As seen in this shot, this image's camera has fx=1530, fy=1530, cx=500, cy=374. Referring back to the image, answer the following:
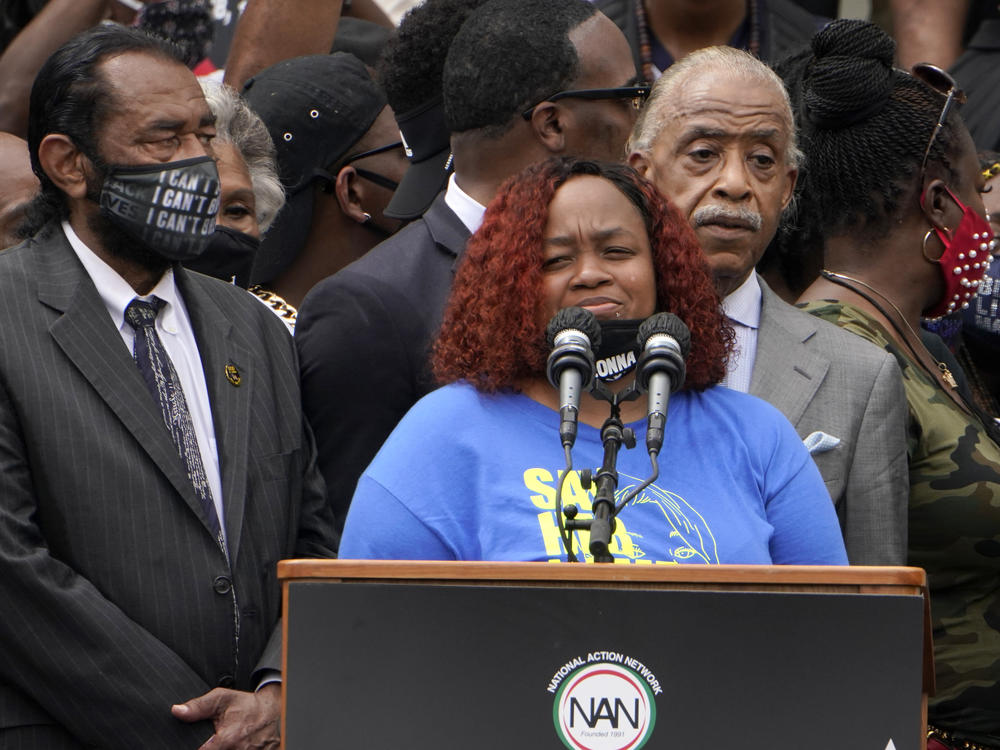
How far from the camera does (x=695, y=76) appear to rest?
418cm

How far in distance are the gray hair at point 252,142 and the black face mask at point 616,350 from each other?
218 cm

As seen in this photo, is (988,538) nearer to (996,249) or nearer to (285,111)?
(996,249)

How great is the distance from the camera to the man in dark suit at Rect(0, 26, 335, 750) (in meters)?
3.13

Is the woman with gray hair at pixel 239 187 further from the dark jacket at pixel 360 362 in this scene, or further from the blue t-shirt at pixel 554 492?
the blue t-shirt at pixel 554 492

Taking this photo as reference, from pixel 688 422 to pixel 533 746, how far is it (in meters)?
1.05

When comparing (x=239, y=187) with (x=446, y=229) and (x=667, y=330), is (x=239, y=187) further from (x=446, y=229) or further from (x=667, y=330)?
(x=667, y=330)

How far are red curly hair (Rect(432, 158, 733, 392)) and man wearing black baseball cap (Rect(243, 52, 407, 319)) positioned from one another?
1.75 meters

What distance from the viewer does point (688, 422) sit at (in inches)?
121

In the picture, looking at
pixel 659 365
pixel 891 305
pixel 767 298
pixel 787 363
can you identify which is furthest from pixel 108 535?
pixel 891 305

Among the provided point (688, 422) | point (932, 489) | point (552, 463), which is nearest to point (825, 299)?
point (932, 489)

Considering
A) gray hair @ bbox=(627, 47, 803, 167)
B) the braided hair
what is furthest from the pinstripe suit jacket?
the braided hair

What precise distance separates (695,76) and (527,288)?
4.09ft

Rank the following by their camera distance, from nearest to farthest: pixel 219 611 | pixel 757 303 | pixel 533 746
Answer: pixel 533 746
pixel 219 611
pixel 757 303

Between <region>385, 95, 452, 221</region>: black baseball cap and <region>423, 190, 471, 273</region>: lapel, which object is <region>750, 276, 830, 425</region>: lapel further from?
<region>385, 95, 452, 221</region>: black baseball cap
